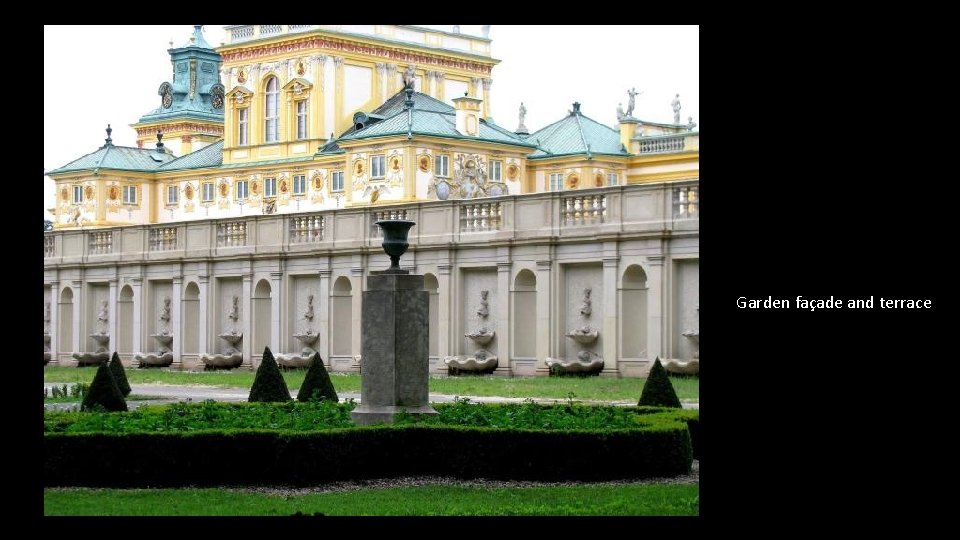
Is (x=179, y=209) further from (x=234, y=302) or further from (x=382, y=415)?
(x=382, y=415)

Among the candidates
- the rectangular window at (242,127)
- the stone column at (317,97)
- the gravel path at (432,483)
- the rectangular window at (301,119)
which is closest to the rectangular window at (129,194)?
the rectangular window at (242,127)

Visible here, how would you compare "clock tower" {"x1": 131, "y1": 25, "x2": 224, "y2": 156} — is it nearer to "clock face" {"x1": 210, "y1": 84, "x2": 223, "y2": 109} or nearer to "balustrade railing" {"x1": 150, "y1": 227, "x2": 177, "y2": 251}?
"clock face" {"x1": 210, "y1": 84, "x2": 223, "y2": 109}

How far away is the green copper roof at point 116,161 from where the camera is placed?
290 ft

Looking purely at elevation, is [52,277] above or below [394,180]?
below

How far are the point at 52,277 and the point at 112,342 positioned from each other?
469cm

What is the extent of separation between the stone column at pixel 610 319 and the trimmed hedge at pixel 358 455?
1939cm

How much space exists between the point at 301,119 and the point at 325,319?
1511 inches

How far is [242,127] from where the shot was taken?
3329 inches

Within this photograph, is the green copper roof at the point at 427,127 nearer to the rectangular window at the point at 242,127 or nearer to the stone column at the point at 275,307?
the rectangular window at the point at 242,127

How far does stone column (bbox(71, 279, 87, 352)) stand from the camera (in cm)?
5203

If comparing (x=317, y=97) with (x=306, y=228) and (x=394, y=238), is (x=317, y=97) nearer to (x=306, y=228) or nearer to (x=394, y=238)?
(x=306, y=228)
